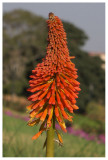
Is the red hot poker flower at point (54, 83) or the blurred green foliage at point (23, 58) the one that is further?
the blurred green foliage at point (23, 58)

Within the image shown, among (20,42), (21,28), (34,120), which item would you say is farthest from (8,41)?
(34,120)

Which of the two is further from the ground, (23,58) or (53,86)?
(23,58)

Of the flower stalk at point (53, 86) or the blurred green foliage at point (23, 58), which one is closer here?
the flower stalk at point (53, 86)

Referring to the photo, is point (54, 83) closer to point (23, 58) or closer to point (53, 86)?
point (53, 86)

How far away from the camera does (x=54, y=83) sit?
7.36 feet

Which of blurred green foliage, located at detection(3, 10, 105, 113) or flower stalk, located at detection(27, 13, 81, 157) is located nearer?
flower stalk, located at detection(27, 13, 81, 157)

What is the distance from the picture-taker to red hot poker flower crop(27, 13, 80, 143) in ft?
6.97

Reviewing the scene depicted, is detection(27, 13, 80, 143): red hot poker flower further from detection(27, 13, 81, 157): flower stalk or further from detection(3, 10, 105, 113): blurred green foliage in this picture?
detection(3, 10, 105, 113): blurred green foliage

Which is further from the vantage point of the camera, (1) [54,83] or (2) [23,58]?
(2) [23,58]

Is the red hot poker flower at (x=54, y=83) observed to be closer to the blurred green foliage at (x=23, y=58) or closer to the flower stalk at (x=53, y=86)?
the flower stalk at (x=53, y=86)

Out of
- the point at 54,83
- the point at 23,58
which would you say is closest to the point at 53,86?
the point at 54,83

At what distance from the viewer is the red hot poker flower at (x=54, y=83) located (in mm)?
2123

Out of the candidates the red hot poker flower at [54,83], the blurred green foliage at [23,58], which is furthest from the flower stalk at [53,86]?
the blurred green foliage at [23,58]

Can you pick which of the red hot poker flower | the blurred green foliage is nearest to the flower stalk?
the red hot poker flower
